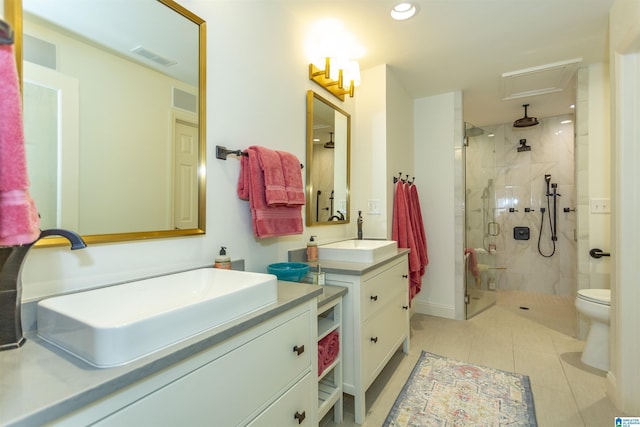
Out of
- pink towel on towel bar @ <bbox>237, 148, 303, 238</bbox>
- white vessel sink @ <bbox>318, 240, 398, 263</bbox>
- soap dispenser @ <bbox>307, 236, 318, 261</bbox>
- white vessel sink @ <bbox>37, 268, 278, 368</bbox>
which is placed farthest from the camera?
soap dispenser @ <bbox>307, 236, 318, 261</bbox>

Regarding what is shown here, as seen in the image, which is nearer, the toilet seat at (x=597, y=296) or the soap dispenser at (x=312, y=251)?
the soap dispenser at (x=312, y=251)

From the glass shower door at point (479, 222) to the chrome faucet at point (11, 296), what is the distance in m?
3.32

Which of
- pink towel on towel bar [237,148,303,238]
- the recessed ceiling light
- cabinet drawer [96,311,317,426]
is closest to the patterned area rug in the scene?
cabinet drawer [96,311,317,426]

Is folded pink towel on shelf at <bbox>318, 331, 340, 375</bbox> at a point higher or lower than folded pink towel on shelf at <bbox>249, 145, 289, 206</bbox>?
lower

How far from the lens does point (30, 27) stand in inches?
35.4

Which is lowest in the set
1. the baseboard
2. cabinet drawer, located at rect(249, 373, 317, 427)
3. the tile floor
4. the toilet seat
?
the tile floor

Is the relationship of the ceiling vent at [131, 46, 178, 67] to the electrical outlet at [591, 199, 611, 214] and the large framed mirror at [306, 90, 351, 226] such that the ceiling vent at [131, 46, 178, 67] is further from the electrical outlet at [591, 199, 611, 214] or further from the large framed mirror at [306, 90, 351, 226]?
the electrical outlet at [591, 199, 611, 214]

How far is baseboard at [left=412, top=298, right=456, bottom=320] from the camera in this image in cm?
311

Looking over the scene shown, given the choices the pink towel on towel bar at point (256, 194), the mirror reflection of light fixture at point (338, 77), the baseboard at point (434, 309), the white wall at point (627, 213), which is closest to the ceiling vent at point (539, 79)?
the white wall at point (627, 213)

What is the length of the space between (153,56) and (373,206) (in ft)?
6.22

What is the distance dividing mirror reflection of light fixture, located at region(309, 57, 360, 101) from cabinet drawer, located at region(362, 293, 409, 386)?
1.55 m

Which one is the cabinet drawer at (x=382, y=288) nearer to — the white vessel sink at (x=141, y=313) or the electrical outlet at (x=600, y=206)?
the white vessel sink at (x=141, y=313)

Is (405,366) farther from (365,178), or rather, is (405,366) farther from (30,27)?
(30,27)

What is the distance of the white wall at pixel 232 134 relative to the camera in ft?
3.26
